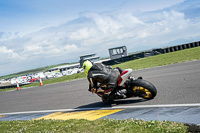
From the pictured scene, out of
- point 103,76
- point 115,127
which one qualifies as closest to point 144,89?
point 103,76

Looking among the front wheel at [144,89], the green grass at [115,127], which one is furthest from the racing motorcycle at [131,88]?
the green grass at [115,127]

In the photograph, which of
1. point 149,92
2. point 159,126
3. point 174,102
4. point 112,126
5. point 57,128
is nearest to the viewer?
point 159,126

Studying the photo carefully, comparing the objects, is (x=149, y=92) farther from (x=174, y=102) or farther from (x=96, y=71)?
(x=96, y=71)

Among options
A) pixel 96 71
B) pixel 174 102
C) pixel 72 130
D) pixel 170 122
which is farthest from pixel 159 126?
pixel 96 71

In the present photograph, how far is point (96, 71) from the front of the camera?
744 cm

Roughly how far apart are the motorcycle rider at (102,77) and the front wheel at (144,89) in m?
0.60

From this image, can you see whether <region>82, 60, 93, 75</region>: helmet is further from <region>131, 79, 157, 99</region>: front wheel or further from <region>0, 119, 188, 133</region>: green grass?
<region>0, 119, 188, 133</region>: green grass

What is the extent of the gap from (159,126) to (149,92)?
2843mm

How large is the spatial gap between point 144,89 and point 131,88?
Result: 382 millimetres

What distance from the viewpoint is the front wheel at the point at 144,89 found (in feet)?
23.1

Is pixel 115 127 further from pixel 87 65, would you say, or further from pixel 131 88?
pixel 87 65

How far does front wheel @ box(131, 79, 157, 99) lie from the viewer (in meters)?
7.05

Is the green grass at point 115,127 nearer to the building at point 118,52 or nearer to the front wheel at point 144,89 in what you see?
the front wheel at point 144,89

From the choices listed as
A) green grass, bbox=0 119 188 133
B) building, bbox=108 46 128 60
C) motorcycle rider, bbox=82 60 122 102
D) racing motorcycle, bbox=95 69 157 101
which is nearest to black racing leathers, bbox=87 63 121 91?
motorcycle rider, bbox=82 60 122 102
